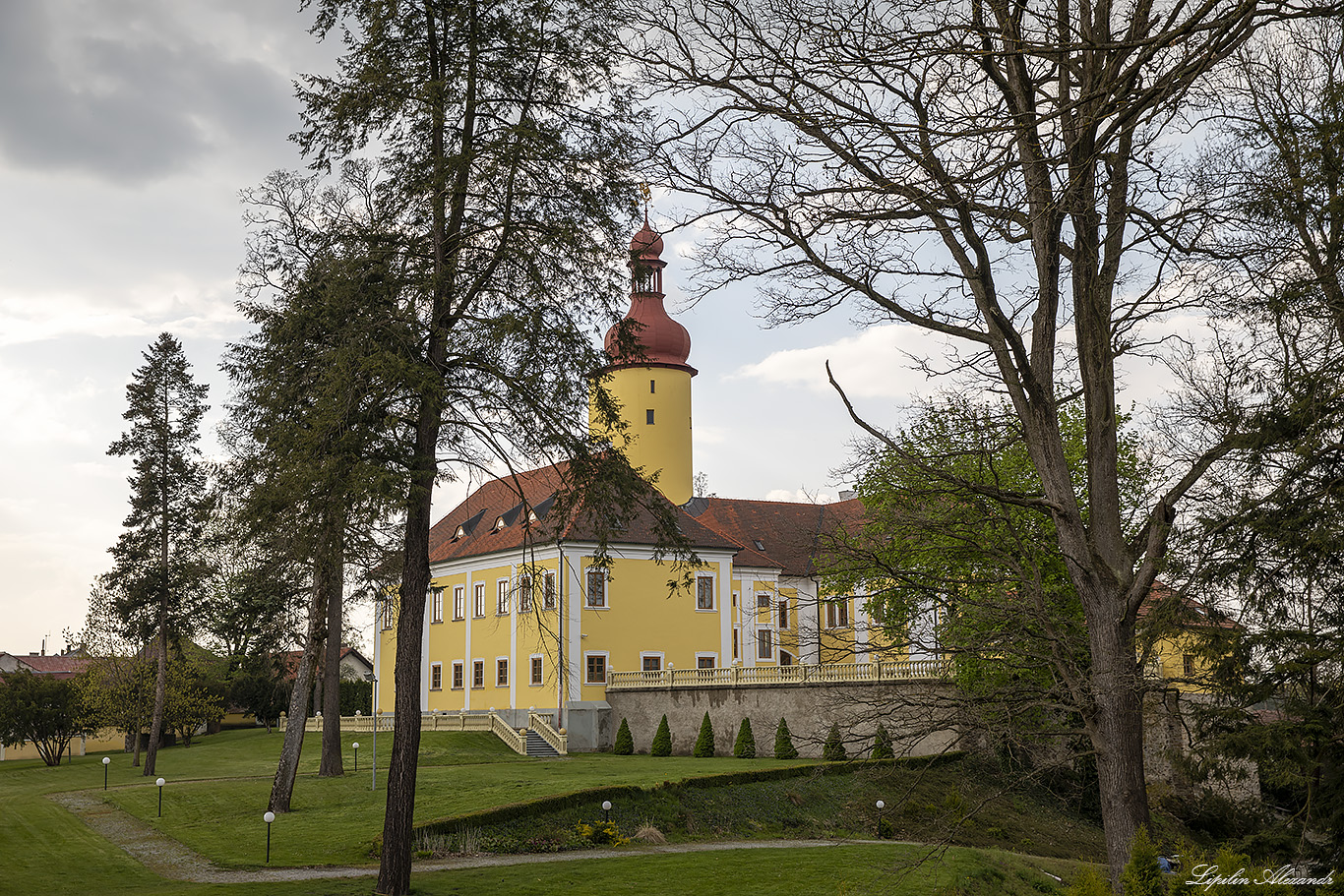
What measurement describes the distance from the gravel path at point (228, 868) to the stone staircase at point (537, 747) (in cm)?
1547

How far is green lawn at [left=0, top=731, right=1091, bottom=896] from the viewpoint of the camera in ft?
55.4

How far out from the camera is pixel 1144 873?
702 centimetres

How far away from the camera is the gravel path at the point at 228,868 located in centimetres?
1809

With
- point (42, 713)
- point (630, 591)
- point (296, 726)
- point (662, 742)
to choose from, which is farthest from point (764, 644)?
point (42, 713)

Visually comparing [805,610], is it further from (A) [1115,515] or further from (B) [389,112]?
(A) [1115,515]

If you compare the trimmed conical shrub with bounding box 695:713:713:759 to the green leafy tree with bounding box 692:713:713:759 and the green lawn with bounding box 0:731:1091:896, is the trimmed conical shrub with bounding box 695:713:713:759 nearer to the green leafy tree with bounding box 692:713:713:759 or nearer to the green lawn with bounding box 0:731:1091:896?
the green leafy tree with bounding box 692:713:713:759

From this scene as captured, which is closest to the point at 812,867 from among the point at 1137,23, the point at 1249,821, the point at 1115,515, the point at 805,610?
the point at 1249,821

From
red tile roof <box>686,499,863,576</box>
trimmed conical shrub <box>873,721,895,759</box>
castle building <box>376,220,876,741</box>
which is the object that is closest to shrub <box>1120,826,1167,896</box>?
trimmed conical shrub <box>873,721,895,759</box>

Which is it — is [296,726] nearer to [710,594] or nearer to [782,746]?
[782,746]

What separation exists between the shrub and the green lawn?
2580mm

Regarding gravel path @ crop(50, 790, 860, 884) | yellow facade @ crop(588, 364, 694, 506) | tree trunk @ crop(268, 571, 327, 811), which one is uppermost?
yellow facade @ crop(588, 364, 694, 506)

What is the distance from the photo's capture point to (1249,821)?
1620 centimetres

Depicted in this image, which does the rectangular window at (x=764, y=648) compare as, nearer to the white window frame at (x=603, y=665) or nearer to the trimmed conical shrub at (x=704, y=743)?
the white window frame at (x=603, y=665)

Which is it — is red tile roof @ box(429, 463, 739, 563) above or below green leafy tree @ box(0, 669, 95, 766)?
above
